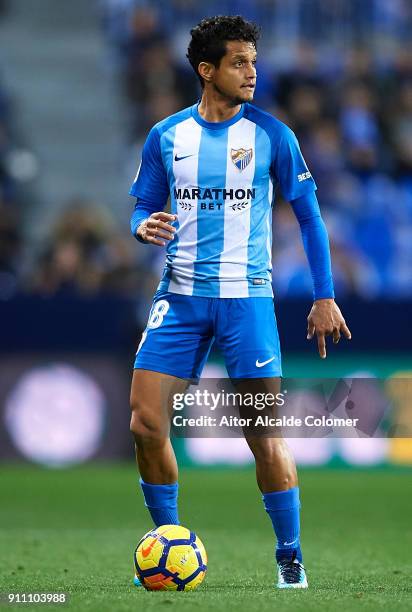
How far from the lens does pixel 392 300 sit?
12.1 meters

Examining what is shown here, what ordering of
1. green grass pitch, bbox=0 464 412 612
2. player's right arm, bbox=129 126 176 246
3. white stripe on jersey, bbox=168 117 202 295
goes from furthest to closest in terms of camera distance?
player's right arm, bbox=129 126 176 246 → white stripe on jersey, bbox=168 117 202 295 → green grass pitch, bbox=0 464 412 612

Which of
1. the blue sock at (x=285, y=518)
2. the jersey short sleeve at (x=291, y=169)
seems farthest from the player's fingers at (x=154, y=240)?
the blue sock at (x=285, y=518)

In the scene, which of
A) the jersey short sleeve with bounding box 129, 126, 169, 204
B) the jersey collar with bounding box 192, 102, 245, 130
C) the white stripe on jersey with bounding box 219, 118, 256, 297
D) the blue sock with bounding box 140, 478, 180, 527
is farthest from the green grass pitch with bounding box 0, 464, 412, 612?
the jersey collar with bounding box 192, 102, 245, 130

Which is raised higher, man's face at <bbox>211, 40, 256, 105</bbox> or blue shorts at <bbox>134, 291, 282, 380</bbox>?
man's face at <bbox>211, 40, 256, 105</bbox>

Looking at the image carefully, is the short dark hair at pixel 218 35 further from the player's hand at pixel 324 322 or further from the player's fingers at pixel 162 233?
the player's hand at pixel 324 322

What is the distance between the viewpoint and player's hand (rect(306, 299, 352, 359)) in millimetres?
5305

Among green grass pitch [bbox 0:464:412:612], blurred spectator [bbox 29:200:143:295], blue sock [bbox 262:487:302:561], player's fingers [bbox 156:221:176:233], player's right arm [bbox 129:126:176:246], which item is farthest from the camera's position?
blurred spectator [bbox 29:200:143:295]

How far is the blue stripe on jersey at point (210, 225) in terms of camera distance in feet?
17.8

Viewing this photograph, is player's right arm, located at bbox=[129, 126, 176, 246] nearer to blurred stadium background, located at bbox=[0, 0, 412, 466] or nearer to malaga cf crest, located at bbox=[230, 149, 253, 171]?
malaga cf crest, located at bbox=[230, 149, 253, 171]

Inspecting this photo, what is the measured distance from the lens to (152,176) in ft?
18.5

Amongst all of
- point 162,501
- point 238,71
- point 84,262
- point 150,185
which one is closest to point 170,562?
point 162,501

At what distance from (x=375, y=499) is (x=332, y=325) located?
5.01 m

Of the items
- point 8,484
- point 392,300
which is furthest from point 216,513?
point 392,300

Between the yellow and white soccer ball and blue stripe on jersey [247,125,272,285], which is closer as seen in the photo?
the yellow and white soccer ball
